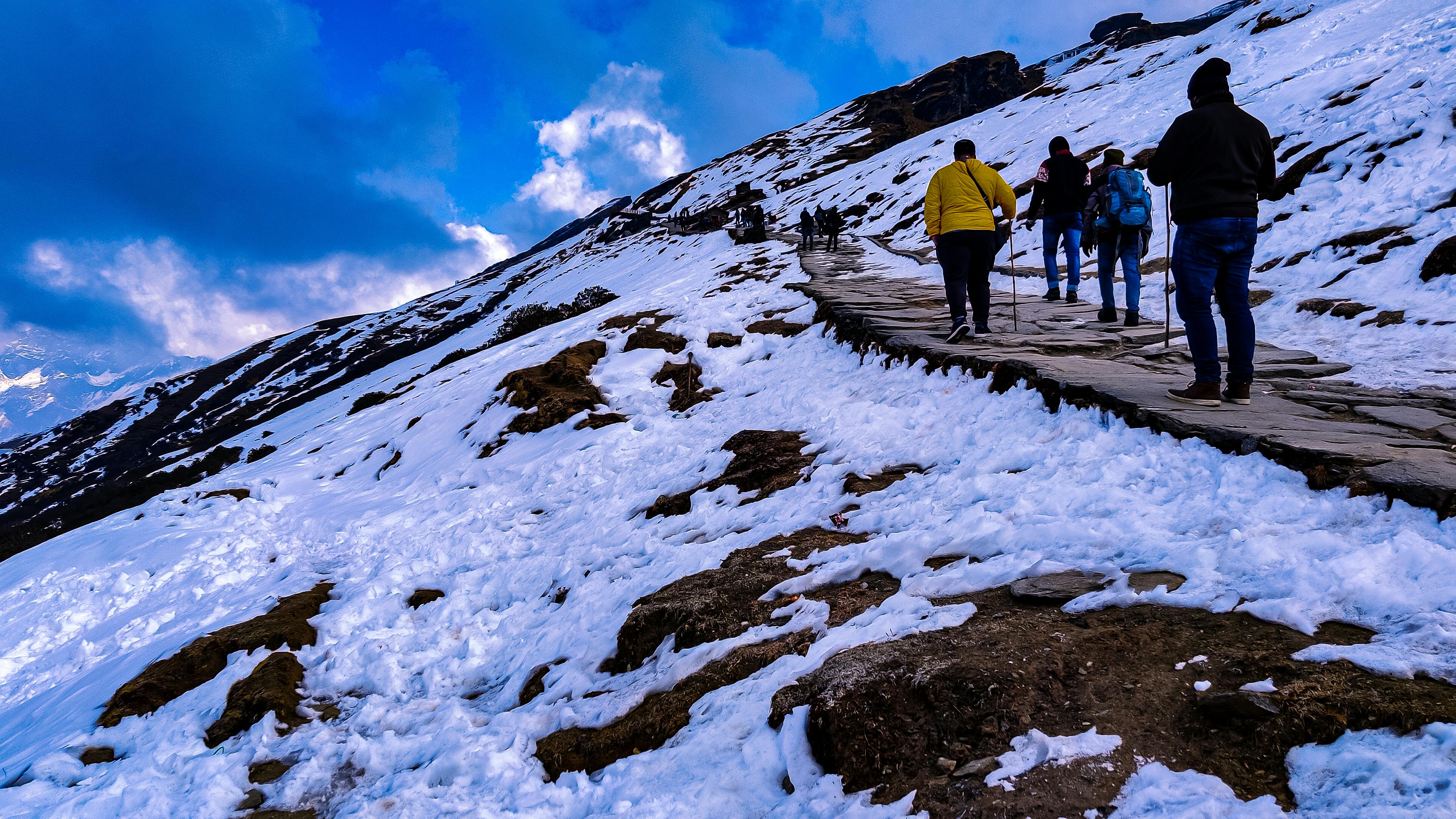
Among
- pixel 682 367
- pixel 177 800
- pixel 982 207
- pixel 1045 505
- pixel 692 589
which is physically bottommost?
pixel 177 800

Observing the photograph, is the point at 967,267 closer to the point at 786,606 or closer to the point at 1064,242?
the point at 1064,242

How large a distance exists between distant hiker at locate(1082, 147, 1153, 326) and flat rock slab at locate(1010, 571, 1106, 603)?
6.41 meters

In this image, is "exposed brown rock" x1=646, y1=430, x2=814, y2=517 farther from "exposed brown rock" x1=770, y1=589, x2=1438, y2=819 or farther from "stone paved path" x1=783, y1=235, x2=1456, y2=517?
"exposed brown rock" x1=770, y1=589, x2=1438, y2=819

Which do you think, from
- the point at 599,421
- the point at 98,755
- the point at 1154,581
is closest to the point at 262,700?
the point at 98,755

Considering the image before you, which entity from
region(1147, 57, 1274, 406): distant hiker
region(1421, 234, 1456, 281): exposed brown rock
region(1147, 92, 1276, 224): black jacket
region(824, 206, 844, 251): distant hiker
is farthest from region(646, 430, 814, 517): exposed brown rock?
region(824, 206, 844, 251): distant hiker

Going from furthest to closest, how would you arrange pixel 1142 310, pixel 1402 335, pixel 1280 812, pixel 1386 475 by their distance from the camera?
pixel 1142 310 → pixel 1402 335 → pixel 1386 475 → pixel 1280 812

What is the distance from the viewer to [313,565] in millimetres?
8094

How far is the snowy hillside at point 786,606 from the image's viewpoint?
2201 millimetres

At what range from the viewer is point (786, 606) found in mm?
3885

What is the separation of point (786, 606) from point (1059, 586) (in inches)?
58.0

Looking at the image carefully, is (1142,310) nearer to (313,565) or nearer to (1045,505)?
(1045,505)

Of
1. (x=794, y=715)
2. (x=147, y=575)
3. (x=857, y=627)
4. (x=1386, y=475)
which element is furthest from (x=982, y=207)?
(x=147, y=575)

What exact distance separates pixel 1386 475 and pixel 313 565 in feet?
31.7

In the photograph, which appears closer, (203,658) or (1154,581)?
(1154,581)
